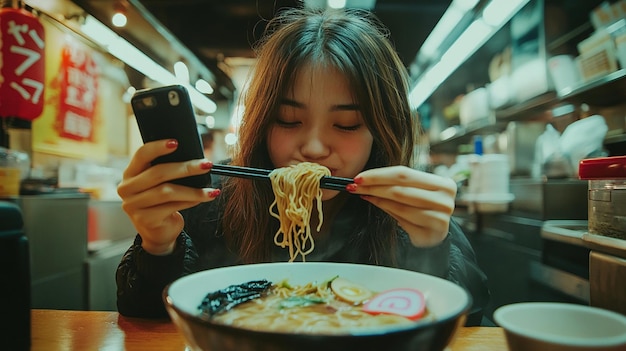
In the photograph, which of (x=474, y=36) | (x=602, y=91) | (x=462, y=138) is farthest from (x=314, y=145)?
(x=462, y=138)

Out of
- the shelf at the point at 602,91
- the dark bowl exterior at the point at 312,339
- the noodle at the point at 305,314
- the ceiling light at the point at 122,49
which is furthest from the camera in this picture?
the ceiling light at the point at 122,49

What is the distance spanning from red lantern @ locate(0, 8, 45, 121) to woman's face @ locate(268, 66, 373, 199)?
99.4 inches

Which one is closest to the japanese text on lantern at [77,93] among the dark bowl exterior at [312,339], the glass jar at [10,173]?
the glass jar at [10,173]

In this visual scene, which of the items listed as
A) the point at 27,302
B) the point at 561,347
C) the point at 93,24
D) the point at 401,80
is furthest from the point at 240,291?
the point at 93,24

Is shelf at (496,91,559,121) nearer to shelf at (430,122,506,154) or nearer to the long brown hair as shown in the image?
shelf at (430,122,506,154)

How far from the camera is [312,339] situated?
0.52 m

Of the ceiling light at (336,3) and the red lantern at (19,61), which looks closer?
the red lantern at (19,61)

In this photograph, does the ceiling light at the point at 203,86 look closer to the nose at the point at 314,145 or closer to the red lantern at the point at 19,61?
the red lantern at the point at 19,61

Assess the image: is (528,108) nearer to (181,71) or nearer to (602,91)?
(602,91)

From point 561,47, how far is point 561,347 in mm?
4170

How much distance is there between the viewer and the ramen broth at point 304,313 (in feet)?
2.68

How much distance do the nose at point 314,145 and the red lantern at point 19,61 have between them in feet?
8.74

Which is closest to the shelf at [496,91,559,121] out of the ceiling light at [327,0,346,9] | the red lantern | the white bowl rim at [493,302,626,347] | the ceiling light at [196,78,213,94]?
the ceiling light at [327,0,346,9]

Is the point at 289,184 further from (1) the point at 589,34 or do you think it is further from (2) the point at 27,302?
(1) the point at 589,34
